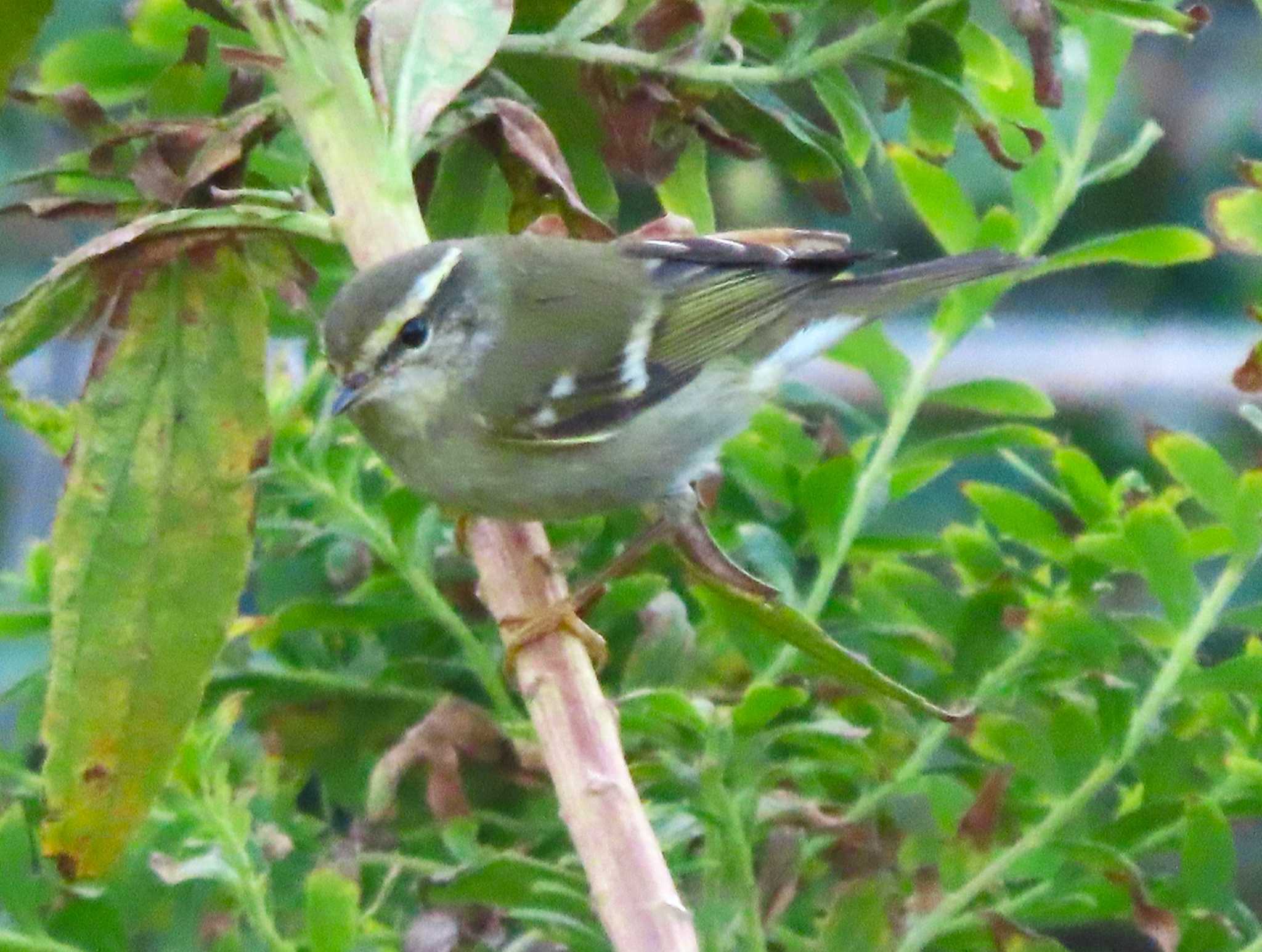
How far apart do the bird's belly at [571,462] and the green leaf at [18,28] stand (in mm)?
390

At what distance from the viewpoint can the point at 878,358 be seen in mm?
1191

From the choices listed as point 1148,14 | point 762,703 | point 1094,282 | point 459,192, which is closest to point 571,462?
point 459,192

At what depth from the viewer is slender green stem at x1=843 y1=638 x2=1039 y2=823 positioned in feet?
3.52

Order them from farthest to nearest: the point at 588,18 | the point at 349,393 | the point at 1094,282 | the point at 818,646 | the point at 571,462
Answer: the point at 1094,282 → the point at 571,462 → the point at 349,393 → the point at 588,18 → the point at 818,646

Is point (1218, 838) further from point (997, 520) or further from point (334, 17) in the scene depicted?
point (334, 17)

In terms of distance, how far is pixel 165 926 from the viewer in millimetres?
1209

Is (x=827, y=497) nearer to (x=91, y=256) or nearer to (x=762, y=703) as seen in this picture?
(x=762, y=703)

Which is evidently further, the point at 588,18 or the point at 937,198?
the point at 937,198

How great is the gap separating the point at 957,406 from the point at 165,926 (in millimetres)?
685

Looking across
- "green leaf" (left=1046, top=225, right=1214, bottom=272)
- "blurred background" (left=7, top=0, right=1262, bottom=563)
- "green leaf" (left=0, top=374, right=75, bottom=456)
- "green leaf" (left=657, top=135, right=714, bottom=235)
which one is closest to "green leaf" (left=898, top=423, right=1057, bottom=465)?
"green leaf" (left=1046, top=225, right=1214, bottom=272)

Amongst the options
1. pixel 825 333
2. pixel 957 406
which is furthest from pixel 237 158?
pixel 825 333

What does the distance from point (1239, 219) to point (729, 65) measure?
0.33 metres

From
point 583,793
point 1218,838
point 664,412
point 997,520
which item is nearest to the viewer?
point 583,793

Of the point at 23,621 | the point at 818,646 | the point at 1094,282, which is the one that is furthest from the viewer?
the point at 1094,282
